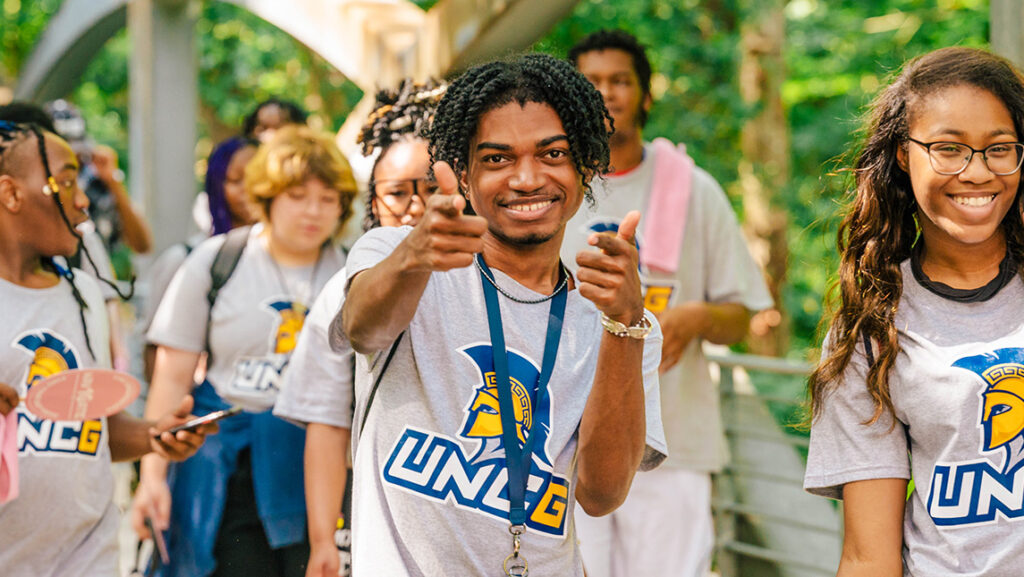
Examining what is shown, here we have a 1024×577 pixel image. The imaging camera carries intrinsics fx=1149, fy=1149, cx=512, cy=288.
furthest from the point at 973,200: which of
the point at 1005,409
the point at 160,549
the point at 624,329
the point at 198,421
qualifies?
the point at 160,549

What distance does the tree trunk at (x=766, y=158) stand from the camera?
10.8 m

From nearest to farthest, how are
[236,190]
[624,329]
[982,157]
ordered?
[624,329] < [982,157] < [236,190]

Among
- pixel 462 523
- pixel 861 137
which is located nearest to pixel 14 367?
pixel 462 523

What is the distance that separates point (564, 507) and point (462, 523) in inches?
9.4

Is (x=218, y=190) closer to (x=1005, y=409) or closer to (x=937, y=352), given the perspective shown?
(x=937, y=352)

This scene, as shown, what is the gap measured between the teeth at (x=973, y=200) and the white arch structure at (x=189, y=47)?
1.33 meters

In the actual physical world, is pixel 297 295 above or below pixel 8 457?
above

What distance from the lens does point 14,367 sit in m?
3.19

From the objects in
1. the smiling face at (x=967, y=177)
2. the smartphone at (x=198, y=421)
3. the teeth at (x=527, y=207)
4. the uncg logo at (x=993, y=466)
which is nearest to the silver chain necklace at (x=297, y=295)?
the smartphone at (x=198, y=421)

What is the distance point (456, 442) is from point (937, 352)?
3.53ft

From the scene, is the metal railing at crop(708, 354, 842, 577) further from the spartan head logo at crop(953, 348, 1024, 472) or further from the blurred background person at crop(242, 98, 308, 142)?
the spartan head logo at crop(953, 348, 1024, 472)

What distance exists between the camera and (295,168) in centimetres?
416

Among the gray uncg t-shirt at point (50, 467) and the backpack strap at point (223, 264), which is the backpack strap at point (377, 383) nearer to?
the gray uncg t-shirt at point (50, 467)

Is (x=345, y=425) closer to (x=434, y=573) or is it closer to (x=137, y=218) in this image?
(x=434, y=573)
